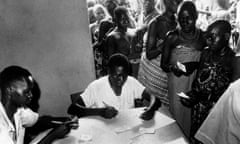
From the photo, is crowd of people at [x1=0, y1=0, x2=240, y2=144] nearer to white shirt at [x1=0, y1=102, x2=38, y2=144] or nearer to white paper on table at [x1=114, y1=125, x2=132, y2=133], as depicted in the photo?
white shirt at [x1=0, y1=102, x2=38, y2=144]

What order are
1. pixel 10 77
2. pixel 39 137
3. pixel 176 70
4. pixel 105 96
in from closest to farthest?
pixel 10 77, pixel 39 137, pixel 105 96, pixel 176 70

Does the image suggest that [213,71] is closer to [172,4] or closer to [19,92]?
[172,4]

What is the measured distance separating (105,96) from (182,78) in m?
1.00

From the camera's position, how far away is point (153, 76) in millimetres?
3195

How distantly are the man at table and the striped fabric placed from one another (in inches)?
18.3

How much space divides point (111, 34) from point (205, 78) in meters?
1.09

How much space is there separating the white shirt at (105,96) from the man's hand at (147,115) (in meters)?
0.40

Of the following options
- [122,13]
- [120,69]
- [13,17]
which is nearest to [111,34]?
[122,13]

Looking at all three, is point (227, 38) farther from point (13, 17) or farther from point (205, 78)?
point (13, 17)

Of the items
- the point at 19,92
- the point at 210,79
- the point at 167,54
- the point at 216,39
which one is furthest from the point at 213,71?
the point at 19,92

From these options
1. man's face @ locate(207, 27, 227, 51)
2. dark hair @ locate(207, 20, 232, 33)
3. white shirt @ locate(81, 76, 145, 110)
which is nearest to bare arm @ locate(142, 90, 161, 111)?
white shirt @ locate(81, 76, 145, 110)

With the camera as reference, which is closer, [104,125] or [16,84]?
[16,84]

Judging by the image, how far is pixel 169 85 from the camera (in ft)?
10.6

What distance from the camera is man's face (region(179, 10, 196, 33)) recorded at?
2.96m
